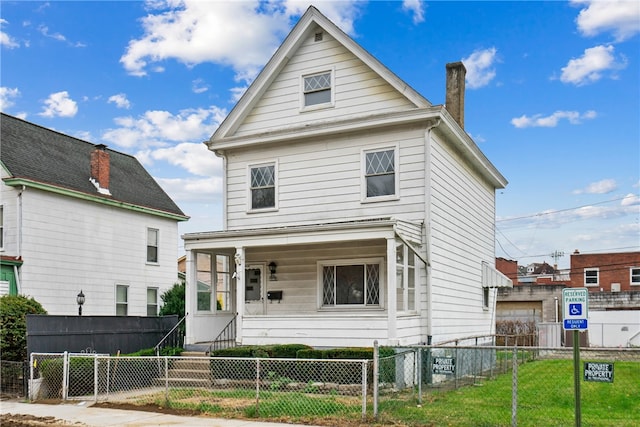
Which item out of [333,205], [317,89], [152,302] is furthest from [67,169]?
[333,205]

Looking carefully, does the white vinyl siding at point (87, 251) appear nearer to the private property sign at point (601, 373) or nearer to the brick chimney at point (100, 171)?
the brick chimney at point (100, 171)

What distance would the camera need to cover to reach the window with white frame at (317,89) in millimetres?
19281

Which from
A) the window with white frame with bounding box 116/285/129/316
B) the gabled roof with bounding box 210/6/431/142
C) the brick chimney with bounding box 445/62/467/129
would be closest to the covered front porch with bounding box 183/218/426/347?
the gabled roof with bounding box 210/6/431/142

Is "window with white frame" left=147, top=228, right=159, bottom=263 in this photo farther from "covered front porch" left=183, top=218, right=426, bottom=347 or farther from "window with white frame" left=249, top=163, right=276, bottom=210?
"window with white frame" left=249, top=163, right=276, bottom=210

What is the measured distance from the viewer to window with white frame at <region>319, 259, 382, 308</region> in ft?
59.3

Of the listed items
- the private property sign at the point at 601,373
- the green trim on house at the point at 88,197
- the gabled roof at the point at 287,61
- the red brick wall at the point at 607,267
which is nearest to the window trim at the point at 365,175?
the gabled roof at the point at 287,61

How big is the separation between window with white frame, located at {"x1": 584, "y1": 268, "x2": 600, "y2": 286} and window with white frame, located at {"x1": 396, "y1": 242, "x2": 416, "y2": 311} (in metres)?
38.7

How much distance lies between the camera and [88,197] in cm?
2545

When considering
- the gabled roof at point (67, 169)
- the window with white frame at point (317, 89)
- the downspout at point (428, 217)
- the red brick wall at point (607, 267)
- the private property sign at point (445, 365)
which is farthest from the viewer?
the red brick wall at point (607, 267)

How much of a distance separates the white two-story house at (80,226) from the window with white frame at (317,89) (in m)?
10.2

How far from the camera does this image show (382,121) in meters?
17.9

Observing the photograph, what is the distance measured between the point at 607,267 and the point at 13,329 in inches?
1788

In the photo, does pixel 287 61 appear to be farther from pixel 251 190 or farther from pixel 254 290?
pixel 254 290

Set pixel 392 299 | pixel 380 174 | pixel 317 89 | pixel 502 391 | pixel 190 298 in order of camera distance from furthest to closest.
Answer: pixel 317 89
pixel 190 298
pixel 380 174
pixel 392 299
pixel 502 391
